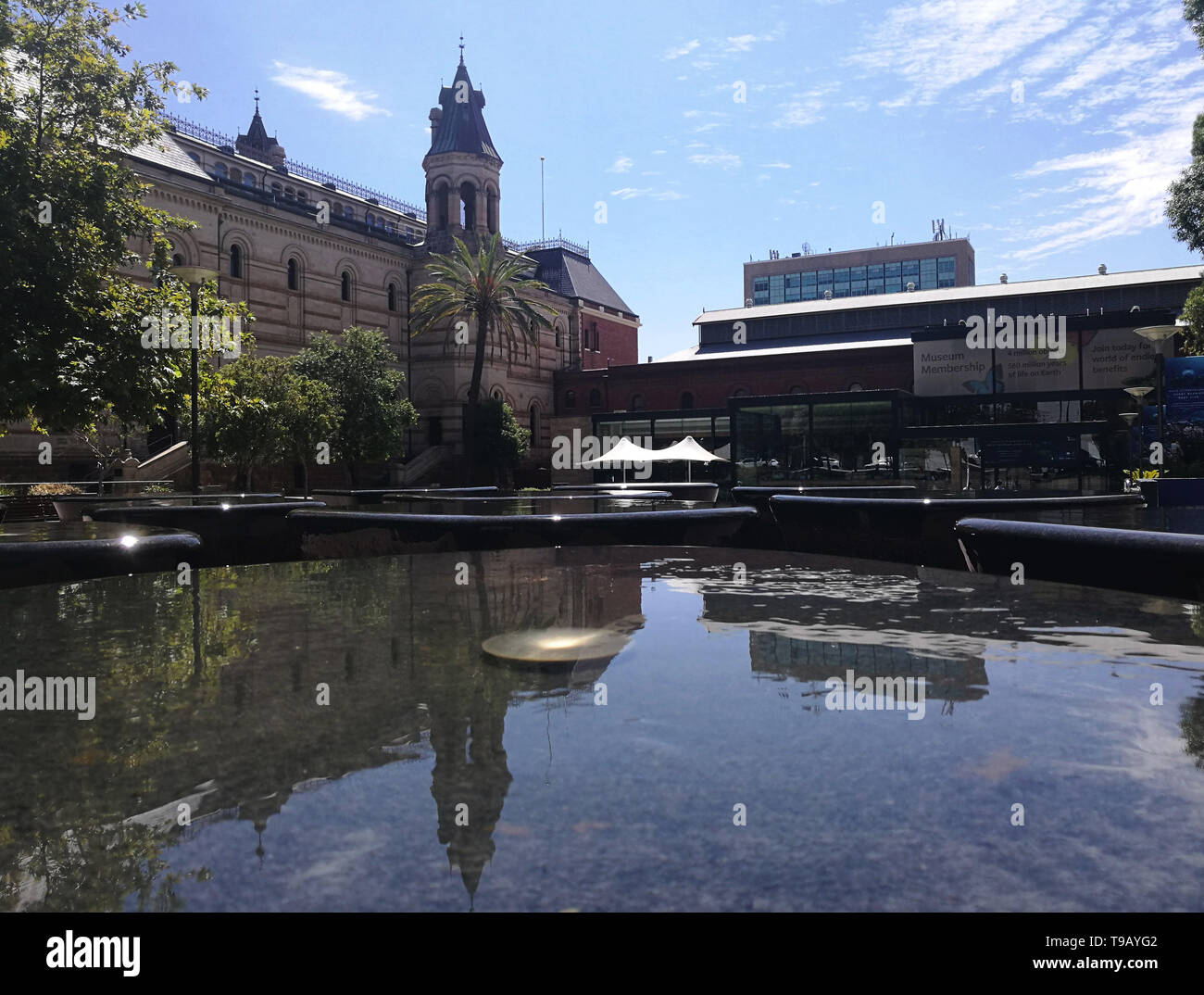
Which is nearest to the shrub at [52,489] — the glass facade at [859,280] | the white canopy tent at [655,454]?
the white canopy tent at [655,454]

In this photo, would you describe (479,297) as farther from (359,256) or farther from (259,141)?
(259,141)

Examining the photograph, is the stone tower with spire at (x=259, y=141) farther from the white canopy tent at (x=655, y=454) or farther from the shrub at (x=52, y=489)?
the shrub at (x=52, y=489)

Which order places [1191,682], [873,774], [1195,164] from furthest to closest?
[1195,164] < [1191,682] < [873,774]

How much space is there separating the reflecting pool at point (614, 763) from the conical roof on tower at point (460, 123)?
153ft

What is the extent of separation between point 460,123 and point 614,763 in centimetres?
5109

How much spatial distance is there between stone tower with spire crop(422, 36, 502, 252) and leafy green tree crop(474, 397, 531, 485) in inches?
392

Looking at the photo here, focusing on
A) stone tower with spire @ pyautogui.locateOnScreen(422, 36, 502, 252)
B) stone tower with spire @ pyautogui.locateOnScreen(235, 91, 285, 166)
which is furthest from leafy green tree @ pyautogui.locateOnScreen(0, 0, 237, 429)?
stone tower with spire @ pyautogui.locateOnScreen(235, 91, 285, 166)

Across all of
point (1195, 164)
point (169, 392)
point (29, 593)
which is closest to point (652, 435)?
point (1195, 164)

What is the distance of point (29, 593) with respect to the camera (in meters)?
8.00

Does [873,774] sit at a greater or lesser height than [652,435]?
lesser
